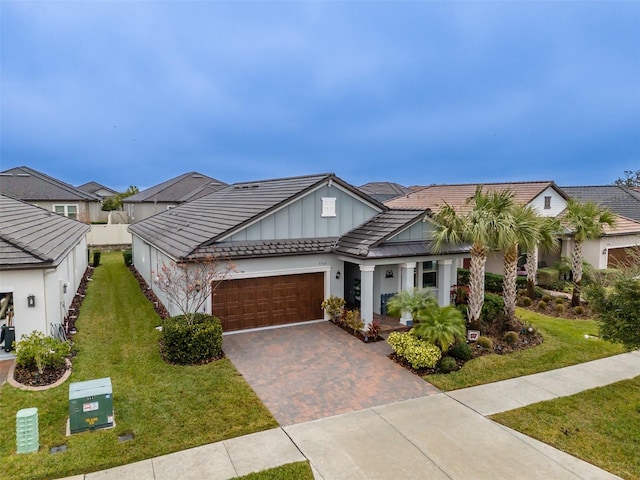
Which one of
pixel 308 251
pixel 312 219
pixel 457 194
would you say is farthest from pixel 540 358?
pixel 457 194

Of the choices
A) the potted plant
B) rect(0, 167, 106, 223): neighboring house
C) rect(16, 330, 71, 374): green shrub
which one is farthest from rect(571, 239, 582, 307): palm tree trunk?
rect(0, 167, 106, 223): neighboring house

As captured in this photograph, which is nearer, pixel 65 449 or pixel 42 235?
pixel 65 449

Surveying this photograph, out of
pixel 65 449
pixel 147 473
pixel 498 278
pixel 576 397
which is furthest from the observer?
pixel 498 278

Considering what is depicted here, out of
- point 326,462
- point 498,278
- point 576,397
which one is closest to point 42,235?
point 326,462

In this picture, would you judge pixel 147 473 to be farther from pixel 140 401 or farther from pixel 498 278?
pixel 498 278

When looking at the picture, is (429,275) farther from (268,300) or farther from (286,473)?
(286,473)
